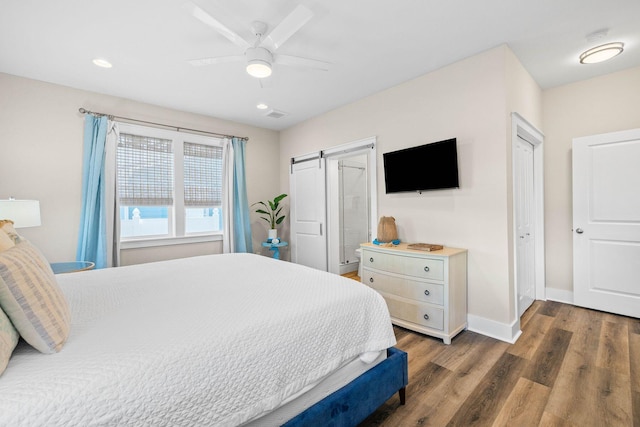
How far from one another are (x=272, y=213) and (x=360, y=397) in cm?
366

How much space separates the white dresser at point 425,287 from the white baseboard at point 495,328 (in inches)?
3.0

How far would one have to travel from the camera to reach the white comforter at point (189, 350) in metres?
0.78

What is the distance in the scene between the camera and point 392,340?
153cm

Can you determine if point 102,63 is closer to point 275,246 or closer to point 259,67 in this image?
point 259,67

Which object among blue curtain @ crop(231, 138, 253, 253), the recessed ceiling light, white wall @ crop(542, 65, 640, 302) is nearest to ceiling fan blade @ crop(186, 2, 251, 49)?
the recessed ceiling light

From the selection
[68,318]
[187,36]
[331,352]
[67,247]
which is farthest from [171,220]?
[331,352]

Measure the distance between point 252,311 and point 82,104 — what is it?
3.47m

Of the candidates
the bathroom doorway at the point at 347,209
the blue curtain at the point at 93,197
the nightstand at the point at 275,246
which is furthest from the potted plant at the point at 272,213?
the blue curtain at the point at 93,197

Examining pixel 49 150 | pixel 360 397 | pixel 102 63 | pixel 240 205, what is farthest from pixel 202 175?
pixel 360 397

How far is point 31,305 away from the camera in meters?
0.93

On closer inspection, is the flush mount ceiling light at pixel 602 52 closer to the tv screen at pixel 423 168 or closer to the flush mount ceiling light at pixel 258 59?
the tv screen at pixel 423 168

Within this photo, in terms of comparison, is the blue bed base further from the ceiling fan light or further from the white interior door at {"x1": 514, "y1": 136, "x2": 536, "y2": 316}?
the ceiling fan light

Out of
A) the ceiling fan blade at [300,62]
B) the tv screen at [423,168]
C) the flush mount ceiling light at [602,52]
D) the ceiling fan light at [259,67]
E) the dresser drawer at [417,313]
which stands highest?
the flush mount ceiling light at [602,52]

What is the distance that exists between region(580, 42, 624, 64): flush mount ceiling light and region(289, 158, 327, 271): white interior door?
294cm
